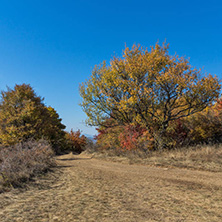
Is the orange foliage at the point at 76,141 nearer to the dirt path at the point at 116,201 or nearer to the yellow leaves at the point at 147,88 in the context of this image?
the yellow leaves at the point at 147,88

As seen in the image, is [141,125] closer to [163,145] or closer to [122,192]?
[163,145]

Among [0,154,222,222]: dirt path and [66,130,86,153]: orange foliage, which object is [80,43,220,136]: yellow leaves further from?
[66,130,86,153]: orange foliage

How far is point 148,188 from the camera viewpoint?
20.3 ft

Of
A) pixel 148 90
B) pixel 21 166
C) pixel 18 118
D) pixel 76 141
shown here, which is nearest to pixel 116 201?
pixel 21 166

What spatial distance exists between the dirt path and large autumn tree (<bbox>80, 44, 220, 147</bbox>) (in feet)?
29.5

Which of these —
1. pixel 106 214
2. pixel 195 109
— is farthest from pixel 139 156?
pixel 106 214

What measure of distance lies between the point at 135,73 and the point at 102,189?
11.7 m

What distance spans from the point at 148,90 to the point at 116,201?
1113cm

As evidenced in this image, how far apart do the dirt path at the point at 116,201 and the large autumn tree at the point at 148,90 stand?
8.98 meters

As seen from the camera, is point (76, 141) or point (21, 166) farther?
point (76, 141)

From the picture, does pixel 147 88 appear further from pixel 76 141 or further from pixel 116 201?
pixel 76 141

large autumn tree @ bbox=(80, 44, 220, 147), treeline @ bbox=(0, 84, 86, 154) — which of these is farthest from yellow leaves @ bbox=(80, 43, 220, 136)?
treeline @ bbox=(0, 84, 86, 154)

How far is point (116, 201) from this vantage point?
16.2 ft

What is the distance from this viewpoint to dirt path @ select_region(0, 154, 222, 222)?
13.1ft
